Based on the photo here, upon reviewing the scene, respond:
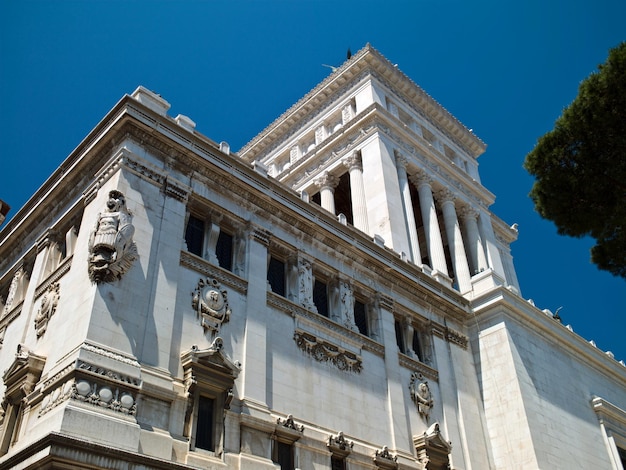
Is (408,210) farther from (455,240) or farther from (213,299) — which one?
(213,299)

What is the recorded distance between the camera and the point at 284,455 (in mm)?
21250

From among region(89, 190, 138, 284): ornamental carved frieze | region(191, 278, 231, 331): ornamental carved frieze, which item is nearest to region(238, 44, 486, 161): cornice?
region(191, 278, 231, 331): ornamental carved frieze

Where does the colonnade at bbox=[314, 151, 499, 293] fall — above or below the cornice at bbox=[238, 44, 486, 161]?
below

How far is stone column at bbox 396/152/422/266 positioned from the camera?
41.7 meters

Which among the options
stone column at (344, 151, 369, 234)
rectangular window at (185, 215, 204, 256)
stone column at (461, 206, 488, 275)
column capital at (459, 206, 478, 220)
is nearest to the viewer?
rectangular window at (185, 215, 204, 256)

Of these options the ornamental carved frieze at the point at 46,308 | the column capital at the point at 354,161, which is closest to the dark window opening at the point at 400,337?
the ornamental carved frieze at the point at 46,308

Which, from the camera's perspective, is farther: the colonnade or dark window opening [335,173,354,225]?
dark window opening [335,173,354,225]

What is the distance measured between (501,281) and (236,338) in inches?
717

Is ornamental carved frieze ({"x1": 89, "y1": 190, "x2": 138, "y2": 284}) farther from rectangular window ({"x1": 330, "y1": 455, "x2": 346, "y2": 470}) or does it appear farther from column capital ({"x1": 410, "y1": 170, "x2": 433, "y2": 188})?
column capital ({"x1": 410, "y1": 170, "x2": 433, "y2": 188})

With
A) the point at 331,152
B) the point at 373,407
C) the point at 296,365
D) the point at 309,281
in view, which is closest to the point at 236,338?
the point at 296,365

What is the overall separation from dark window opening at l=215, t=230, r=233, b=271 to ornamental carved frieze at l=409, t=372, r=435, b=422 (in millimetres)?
10139

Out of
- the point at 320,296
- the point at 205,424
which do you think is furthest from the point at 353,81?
the point at 205,424

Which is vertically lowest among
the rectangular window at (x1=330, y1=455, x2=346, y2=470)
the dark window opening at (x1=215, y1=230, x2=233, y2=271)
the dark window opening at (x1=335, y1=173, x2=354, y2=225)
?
the rectangular window at (x1=330, y1=455, x2=346, y2=470)

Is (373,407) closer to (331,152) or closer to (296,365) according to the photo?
(296,365)
